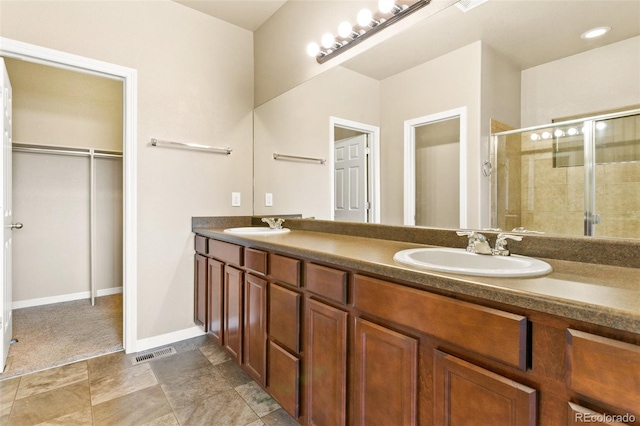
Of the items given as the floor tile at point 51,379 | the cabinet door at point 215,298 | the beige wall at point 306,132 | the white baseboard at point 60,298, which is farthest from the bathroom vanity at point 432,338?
the white baseboard at point 60,298

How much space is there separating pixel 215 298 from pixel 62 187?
2.42 meters

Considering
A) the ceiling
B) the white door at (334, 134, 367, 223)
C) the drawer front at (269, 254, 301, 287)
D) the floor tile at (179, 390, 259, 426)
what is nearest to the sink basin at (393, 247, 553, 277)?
the drawer front at (269, 254, 301, 287)

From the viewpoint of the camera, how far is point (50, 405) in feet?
5.43

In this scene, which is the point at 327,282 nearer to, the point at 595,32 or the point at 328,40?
the point at 595,32

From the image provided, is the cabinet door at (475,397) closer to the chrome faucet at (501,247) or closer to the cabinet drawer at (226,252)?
the chrome faucet at (501,247)

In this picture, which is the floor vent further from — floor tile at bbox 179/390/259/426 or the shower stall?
the shower stall

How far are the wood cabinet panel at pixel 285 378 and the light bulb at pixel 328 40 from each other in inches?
69.5

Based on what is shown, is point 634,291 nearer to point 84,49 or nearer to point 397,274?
point 397,274

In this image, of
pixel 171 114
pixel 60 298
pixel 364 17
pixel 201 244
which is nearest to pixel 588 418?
pixel 364 17

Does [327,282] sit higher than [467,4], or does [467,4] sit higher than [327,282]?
[467,4]

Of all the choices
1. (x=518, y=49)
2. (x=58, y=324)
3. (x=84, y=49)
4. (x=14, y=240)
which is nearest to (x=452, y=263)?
(x=518, y=49)

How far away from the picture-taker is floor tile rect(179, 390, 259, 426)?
1540mm

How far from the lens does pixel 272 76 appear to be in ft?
8.61

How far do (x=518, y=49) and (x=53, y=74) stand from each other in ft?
13.3
